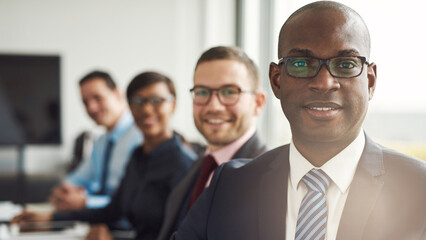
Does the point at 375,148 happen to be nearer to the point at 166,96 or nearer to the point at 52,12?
the point at 166,96

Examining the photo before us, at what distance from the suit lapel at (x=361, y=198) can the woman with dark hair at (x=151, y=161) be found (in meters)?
1.26

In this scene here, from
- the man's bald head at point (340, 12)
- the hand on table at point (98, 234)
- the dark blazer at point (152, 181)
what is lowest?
the hand on table at point (98, 234)

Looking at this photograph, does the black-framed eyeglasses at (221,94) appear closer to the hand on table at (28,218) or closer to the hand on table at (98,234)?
the hand on table at (98,234)

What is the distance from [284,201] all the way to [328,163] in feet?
0.35

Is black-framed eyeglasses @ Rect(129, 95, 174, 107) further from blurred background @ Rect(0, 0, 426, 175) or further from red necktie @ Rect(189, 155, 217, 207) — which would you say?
blurred background @ Rect(0, 0, 426, 175)

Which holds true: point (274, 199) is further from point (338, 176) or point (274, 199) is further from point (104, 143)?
point (104, 143)

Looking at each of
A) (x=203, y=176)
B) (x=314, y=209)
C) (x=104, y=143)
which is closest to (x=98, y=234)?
(x=203, y=176)

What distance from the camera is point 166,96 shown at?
2.25m

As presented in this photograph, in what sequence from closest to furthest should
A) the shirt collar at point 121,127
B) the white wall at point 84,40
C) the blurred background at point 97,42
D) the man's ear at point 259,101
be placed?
the man's ear at point 259,101 < the shirt collar at point 121,127 < the blurred background at point 97,42 < the white wall at point 84,40

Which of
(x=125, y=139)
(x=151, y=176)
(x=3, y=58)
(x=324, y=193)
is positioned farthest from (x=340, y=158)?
(x=3, y=58)

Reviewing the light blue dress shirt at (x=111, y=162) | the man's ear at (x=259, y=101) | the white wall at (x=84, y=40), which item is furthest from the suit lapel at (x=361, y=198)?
the white wall at (x=84, y=40)

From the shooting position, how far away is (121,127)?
3.26 m

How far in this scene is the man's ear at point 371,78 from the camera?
0.80m

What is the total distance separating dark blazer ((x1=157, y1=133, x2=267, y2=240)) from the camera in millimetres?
1477
